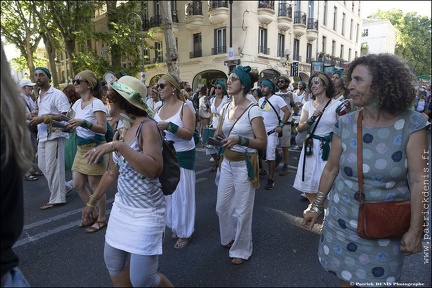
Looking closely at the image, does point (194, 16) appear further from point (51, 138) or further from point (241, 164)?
point (241, 164)

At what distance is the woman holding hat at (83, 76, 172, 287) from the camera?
1.96 meters

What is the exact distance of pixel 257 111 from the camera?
306 centimetres

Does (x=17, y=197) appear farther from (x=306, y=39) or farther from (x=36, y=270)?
(x=306, y=39)

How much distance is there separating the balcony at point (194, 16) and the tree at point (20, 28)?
10153mm

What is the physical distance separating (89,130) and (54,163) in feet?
3.67

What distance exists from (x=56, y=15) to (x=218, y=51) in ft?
34.8

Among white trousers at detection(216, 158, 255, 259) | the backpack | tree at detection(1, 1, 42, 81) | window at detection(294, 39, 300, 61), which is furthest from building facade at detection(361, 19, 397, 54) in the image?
the backpack

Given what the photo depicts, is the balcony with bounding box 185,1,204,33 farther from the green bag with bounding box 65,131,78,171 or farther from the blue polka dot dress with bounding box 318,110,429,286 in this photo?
the blue polka dot dress with bounding box 318,110,429,286

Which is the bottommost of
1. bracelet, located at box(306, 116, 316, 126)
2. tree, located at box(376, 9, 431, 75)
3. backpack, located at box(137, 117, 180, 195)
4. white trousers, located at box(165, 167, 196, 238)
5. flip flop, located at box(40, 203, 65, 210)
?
flip flop, located at box(40, 203, 65, 210)

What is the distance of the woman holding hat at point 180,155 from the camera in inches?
137

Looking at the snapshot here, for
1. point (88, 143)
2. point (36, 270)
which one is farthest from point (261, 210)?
point (36, 270)

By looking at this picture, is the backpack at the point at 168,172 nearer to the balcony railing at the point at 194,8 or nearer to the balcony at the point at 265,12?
the balcony at the point at 265,12

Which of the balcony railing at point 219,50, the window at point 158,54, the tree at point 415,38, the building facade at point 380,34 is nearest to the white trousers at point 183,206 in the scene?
the balcony railing at point 219,50

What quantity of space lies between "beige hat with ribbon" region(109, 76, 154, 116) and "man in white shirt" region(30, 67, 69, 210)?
2761 millimetres
